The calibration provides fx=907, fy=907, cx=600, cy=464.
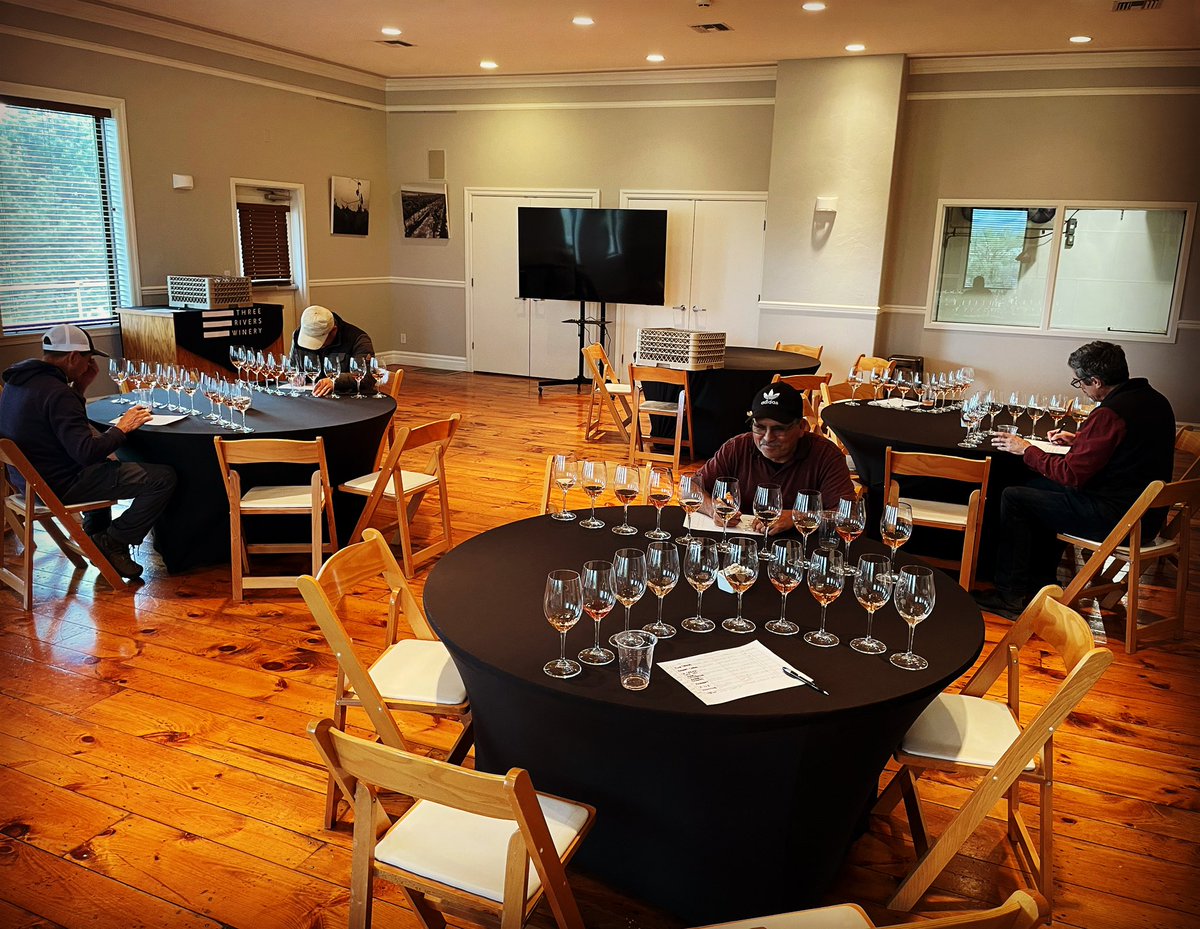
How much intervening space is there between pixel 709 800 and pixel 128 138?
322 inches

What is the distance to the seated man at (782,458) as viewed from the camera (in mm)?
3379

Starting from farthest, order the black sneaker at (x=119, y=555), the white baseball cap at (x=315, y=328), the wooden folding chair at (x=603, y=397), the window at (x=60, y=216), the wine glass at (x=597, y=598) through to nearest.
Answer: the wooden folding chair at (x=603, y=397) < the window at (x=60, y=216) < the white baseball cap at (x=315, y=328) < the black sneaker at (x=119, y=555) < the wine glass at (x=597, y=598)

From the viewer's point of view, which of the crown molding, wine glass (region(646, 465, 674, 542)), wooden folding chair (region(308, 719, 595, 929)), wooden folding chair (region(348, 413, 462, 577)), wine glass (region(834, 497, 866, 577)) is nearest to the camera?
wooden folding chair (region(308, 719, 595, 929))

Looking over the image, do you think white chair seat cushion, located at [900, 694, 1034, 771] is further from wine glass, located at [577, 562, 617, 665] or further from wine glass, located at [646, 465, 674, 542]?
wine glass, located at [646, 465, 674, 542]

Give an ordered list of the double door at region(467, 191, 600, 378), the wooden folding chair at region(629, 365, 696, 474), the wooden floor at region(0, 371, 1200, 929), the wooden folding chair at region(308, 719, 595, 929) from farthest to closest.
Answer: the double door at region(467, 191, 600, 378), the wooden folding chair at region(629, 365, 696, 474), the wooden floor at region(0, 371, 1200, 929), the wooden folding chair at region(308, 719, 595, 929)

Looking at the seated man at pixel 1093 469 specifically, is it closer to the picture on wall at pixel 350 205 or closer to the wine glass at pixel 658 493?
the wine glass at pixel 658 493

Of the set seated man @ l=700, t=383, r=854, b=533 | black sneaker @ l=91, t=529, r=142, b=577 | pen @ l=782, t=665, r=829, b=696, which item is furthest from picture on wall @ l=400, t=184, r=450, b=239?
pen @ l=782, t=665, r=829, b=696

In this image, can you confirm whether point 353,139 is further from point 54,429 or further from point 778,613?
point 778,613

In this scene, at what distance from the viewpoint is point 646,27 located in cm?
760

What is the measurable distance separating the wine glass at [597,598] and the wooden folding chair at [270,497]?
2395 mm

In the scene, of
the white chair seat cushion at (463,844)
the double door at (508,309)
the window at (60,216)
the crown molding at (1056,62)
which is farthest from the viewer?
the double door at (508,309)

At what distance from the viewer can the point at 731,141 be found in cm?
959

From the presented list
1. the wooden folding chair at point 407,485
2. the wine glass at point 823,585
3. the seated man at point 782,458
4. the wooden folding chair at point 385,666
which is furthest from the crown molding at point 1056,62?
the wooden folding chair at point 385,666

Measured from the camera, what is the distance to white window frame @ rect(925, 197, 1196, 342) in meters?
8.28
